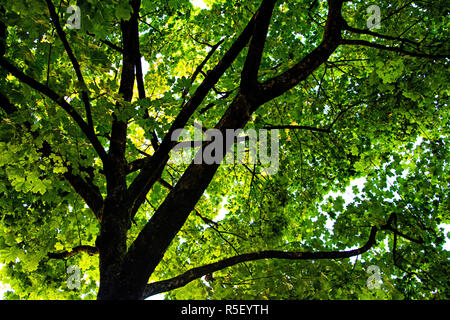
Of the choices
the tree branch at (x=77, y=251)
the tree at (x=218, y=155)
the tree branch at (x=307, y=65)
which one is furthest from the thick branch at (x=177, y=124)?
the tree branch at (x=77, y=251)

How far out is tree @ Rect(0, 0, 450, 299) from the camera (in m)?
2.86

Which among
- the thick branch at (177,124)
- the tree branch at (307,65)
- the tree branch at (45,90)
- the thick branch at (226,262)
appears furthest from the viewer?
the tree branch at (307,65)

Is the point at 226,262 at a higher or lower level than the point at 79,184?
lower

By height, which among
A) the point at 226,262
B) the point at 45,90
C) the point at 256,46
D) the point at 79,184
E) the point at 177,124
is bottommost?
the point at 226,262

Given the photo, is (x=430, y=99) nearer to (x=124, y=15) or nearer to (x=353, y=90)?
(x=353, y=90)

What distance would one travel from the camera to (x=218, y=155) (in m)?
2.97

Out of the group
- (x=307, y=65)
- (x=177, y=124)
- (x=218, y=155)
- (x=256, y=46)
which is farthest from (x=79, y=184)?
(x=307, y=65)

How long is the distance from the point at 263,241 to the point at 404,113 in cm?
400

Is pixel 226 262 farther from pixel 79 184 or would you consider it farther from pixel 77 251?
pixel 77 251

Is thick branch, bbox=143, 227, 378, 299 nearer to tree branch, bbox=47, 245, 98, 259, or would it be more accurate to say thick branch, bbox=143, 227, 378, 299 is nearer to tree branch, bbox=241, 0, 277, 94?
tree branch, bbox=47, 245, 98, 259

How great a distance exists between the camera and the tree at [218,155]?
2.86 meters

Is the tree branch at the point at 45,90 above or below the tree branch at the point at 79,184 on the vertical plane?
above

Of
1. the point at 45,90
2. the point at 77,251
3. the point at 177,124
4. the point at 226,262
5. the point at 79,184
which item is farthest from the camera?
the point at 77,251

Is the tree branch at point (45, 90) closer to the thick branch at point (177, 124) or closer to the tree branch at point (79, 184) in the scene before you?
the thick branch at point (177, 124)
